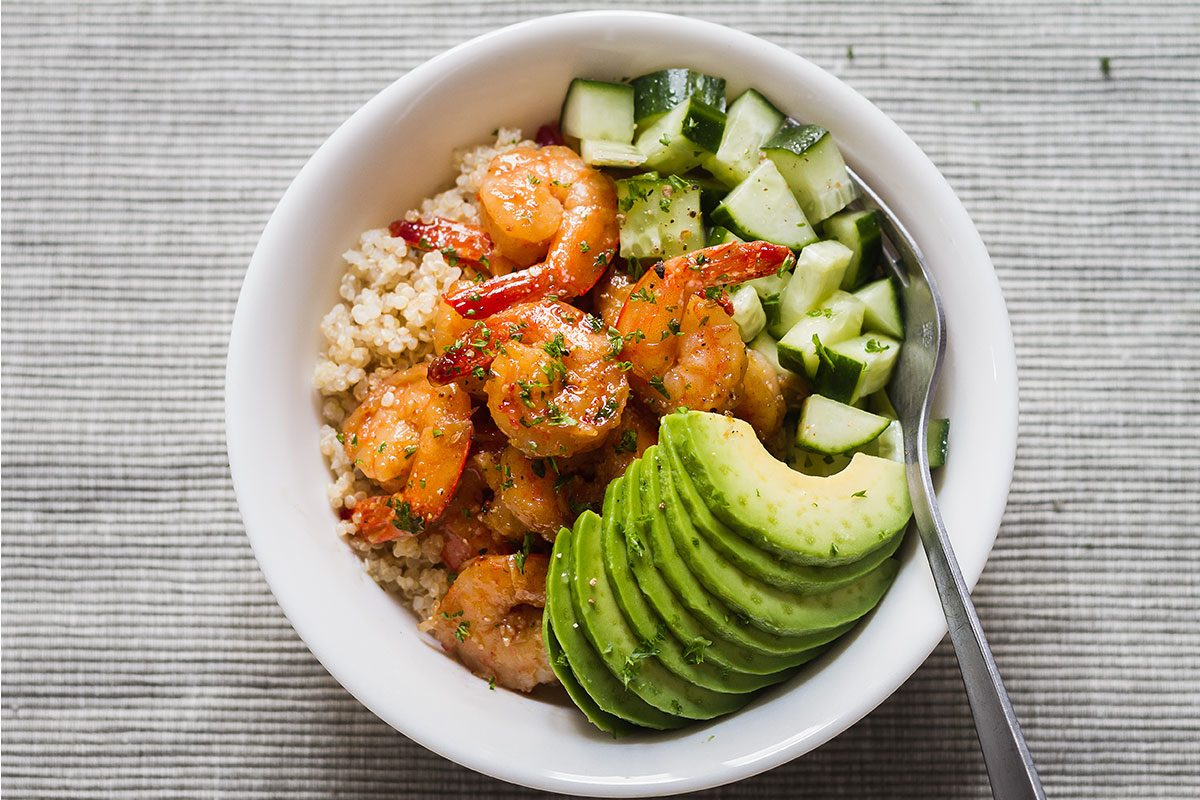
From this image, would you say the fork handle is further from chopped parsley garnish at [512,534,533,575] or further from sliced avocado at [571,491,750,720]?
chopped parsley garnish at [512,534,533,575]

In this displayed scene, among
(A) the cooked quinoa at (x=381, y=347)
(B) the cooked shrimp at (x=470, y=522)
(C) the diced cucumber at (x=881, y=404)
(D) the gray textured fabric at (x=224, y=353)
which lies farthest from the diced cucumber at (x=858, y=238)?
(B) the cooked shrimp at (x=470, y=522)

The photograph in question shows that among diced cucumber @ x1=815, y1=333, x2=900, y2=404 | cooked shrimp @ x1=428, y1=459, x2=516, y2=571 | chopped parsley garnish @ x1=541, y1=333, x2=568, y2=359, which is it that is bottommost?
cooked shrimp @ x1=428, y1=459, x2=516, y2=571

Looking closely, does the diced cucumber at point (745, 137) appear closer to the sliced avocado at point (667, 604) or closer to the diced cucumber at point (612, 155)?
the diced cucumber at point (612, 155)

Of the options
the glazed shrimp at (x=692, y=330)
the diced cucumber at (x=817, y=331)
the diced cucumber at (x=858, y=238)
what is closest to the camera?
the glazed shrimp at (x=692, y=330)

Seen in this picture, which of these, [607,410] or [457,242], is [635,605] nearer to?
[607,410]

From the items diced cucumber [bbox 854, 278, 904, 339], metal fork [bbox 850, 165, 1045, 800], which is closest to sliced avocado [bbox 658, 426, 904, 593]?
metal fork [bbox 850, 165, 1045, 800]
